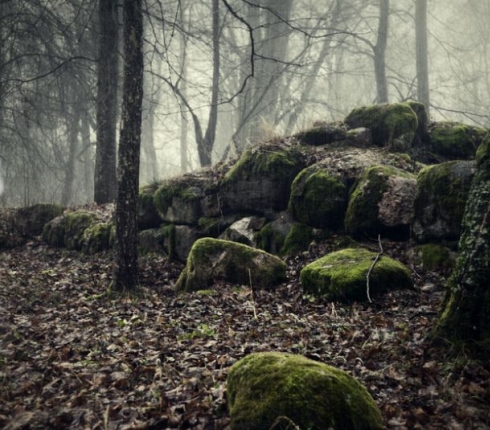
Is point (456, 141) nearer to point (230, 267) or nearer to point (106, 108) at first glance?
point (230, 267)

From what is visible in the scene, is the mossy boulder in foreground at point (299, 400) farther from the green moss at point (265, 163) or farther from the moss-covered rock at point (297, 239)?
the green moss at point (265, 163)

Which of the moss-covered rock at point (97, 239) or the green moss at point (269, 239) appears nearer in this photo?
the green moss at point (269, 239)

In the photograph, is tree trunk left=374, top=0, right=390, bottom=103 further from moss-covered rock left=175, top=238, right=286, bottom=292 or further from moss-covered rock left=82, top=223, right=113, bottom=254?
moss-covered rock left=82, top=223, right=113, bottom=254

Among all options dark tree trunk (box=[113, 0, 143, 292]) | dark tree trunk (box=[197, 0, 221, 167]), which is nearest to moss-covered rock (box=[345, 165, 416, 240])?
dark tree trunk (box=[113, 0, 143, 292])

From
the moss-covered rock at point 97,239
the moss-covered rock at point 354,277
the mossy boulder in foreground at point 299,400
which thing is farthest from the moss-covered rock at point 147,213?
the mossy boulder in foreground at point 299,400

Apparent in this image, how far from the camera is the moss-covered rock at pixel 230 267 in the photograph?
7223mm

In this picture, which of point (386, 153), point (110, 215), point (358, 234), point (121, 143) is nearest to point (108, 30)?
point (110, 215)

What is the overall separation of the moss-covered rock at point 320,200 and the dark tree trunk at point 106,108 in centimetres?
651

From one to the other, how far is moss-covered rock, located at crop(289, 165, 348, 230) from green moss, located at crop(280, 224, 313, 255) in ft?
0.48

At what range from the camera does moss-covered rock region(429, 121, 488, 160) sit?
911cm

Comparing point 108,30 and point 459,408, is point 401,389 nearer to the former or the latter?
point 459,408

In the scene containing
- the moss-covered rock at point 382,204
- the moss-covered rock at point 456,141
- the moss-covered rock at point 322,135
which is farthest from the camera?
the moss-covered rock at point 322,135

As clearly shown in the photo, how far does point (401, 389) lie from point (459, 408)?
0.52m

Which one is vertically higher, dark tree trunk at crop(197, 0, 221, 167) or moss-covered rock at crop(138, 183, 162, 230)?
dark tree trunk at crop(197, 0, 221, 167)
